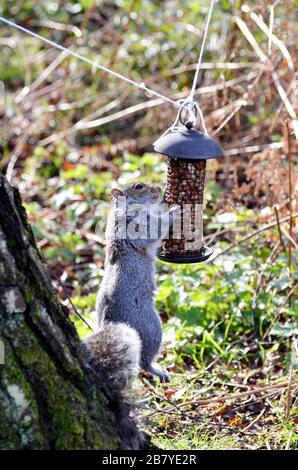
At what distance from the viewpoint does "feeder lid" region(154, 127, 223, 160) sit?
2.83 metres

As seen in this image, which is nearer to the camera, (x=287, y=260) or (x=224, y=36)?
(x=287, y=260)

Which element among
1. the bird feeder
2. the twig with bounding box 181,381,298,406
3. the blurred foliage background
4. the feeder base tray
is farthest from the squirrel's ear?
the twig with bounding box 181,381,298,406

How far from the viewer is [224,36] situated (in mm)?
6391

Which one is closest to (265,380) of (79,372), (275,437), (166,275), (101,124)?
(275,437)

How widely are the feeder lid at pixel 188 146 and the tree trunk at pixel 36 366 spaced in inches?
32.9

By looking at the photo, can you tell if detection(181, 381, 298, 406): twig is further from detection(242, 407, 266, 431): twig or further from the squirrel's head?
the squirrel's head

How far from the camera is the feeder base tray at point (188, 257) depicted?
3.19 metres

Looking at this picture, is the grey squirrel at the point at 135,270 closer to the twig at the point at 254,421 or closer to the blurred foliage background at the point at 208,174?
the blurred foliage background at the point at 208,174

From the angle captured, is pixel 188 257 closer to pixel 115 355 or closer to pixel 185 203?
pixel 185 203

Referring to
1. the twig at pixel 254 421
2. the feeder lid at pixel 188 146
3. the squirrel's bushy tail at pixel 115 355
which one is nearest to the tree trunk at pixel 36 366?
the squirrel's bushy tail at pixel 115 355

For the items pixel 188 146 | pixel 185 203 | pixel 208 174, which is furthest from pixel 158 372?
pixel 208 174

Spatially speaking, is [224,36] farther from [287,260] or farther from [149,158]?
[287,260]

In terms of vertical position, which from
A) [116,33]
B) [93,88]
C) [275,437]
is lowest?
[275,437]

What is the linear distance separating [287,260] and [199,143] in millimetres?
1197
